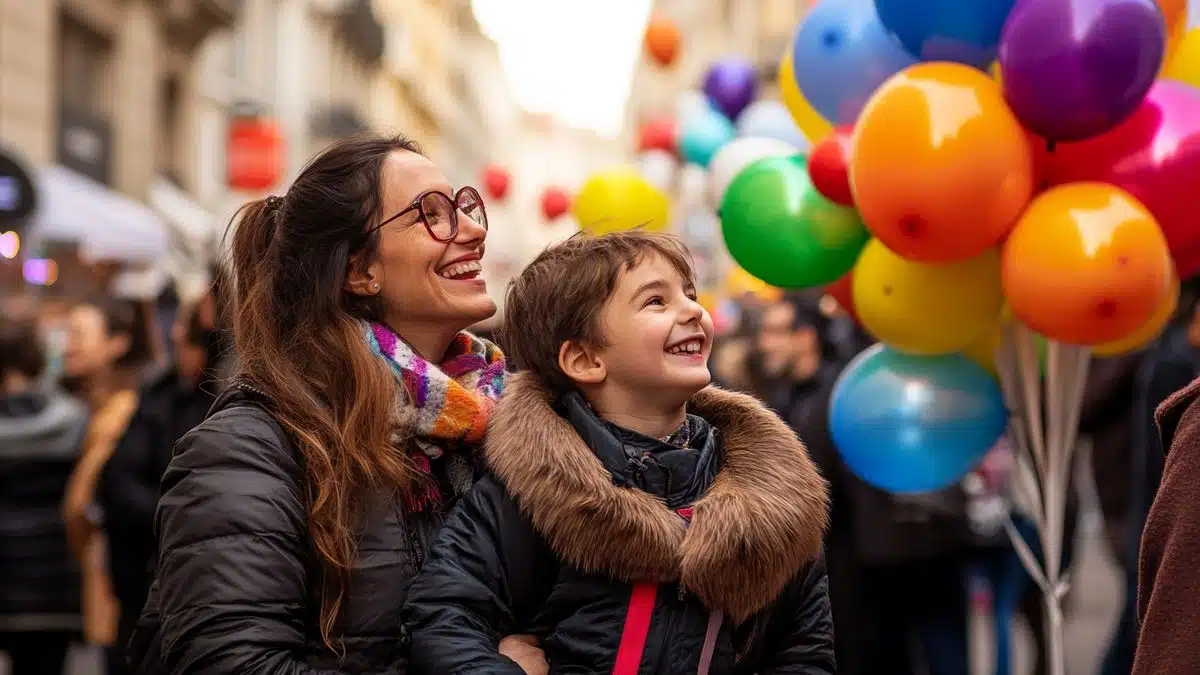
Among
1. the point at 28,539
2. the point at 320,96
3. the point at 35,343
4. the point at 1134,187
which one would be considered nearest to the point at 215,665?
the point at 1134,187

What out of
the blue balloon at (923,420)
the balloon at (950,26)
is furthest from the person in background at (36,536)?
the balloon at (950,26)

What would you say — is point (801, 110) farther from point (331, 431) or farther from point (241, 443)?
point (241, 443)

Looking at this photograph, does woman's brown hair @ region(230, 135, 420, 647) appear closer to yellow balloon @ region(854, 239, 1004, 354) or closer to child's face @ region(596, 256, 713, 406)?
child's face @ region(596, 256, 713, 406)

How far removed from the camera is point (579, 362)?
2.58 m

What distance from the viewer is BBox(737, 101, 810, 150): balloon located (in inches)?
234

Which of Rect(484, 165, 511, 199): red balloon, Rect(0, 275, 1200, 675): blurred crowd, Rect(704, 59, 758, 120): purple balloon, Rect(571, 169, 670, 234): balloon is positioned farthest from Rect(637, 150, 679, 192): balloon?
Rect(484, 165, 511, 199): red balloon

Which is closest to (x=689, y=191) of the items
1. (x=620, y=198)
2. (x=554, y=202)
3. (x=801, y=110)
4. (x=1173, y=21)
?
(x=554, y=202)

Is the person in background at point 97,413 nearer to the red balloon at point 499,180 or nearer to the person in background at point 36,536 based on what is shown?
the person in background at point 36,536

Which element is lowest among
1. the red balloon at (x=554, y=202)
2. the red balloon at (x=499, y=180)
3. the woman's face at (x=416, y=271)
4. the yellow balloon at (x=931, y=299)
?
the red balloon at (x=499, y=180)

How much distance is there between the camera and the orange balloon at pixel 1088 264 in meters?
3.60

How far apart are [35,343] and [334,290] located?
16.0ft

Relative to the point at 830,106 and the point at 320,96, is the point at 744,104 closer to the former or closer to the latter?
the point at 830,106

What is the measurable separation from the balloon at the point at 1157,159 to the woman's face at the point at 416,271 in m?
1.92

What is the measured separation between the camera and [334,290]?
2.59 meters
